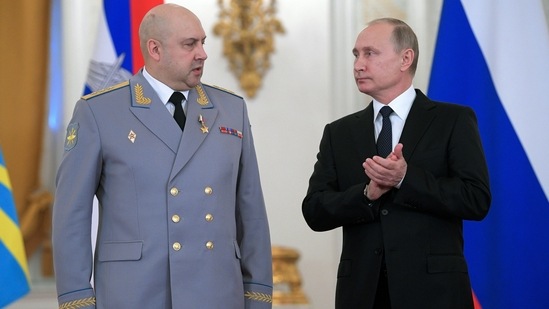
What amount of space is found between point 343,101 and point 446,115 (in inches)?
86.3

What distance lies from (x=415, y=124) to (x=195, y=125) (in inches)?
29.5

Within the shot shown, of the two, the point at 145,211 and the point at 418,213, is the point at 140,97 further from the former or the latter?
the point at 418,213

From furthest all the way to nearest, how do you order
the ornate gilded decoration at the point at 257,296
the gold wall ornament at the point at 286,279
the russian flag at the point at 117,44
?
the gold wall ornament at the point at 286,279, the russian flag at the point at 117,44, the ornate gilded decoration at the point at 257,296

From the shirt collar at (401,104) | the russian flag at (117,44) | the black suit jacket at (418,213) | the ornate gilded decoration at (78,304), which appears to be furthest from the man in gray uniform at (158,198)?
the russian flag at (117,44)

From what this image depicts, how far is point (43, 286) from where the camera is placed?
4.78m

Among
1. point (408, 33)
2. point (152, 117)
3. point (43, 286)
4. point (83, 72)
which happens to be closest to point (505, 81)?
point (408, 33)

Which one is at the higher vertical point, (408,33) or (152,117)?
(408,33)

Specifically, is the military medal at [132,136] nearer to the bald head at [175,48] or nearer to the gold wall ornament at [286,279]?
the bald head at [175,48]

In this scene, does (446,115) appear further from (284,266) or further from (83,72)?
Answer: (83,72)

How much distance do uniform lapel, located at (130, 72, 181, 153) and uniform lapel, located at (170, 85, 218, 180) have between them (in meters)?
0.03

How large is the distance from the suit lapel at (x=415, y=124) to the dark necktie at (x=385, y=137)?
6 cm

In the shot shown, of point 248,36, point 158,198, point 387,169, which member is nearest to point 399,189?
point 387,169

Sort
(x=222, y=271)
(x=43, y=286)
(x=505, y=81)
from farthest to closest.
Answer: (x=43, y=286) → (x=505, y=81) → (x=222, y=271)

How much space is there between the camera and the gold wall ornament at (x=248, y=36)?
503 centimetres
